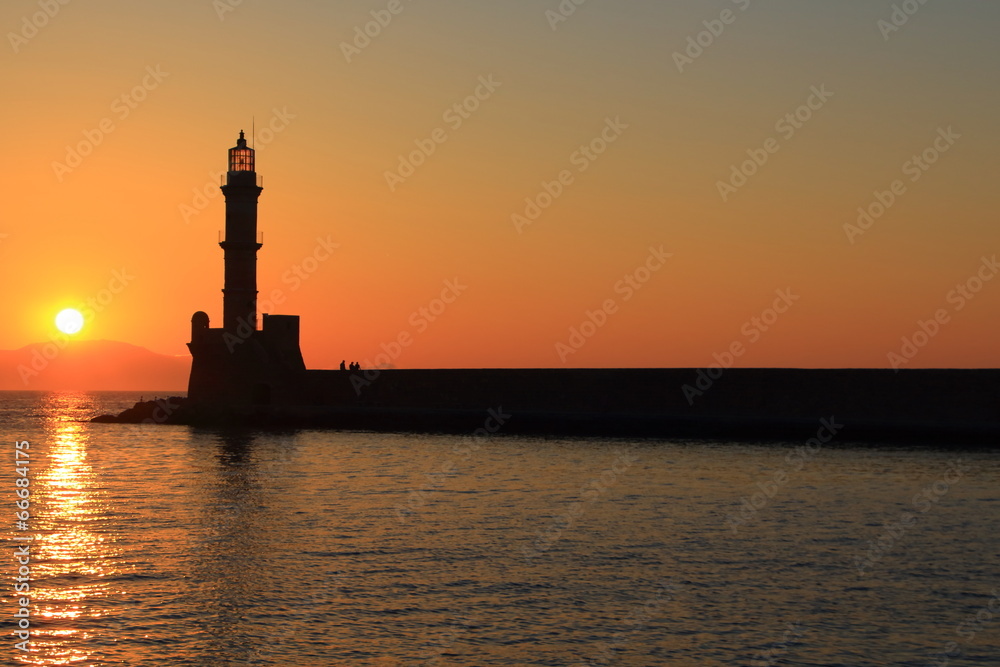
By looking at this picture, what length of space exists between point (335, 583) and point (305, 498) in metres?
9.57

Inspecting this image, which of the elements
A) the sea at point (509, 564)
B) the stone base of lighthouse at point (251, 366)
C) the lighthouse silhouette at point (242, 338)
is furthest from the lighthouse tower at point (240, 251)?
the sea at point (509, 564)

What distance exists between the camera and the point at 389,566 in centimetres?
1591

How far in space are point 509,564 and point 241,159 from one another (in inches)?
1466

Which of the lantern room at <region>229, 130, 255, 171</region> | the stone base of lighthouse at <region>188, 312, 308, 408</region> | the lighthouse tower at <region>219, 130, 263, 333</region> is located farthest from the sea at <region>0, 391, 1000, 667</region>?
the lantern room at <region>229, 130, 255, 171</region>

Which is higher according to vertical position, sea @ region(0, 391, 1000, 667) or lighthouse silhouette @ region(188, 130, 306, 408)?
lighthouse silhouette @ region(188, 130, 306, 408)

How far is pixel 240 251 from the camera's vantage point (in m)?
48.1

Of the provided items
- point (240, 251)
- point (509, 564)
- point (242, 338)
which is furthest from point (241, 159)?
point (509, 564)

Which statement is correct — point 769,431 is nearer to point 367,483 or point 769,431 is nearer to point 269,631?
point 367,483

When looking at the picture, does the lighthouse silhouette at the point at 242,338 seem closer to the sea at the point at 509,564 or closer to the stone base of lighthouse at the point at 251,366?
the stone base of lighthouse at the point at 251,366

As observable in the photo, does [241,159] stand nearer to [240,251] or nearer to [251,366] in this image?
[240,251]

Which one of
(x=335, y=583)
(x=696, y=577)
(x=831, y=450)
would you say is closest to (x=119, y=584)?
Answer: (x=335, y=583)

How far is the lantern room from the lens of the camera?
162 ft

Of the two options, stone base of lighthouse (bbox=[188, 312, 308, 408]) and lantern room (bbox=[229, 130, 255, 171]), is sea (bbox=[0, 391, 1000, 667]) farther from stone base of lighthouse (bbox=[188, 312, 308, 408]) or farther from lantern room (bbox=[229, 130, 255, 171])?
lantern room (bbox=[229, 130, 255, 171])

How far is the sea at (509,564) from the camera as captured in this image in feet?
38.9
